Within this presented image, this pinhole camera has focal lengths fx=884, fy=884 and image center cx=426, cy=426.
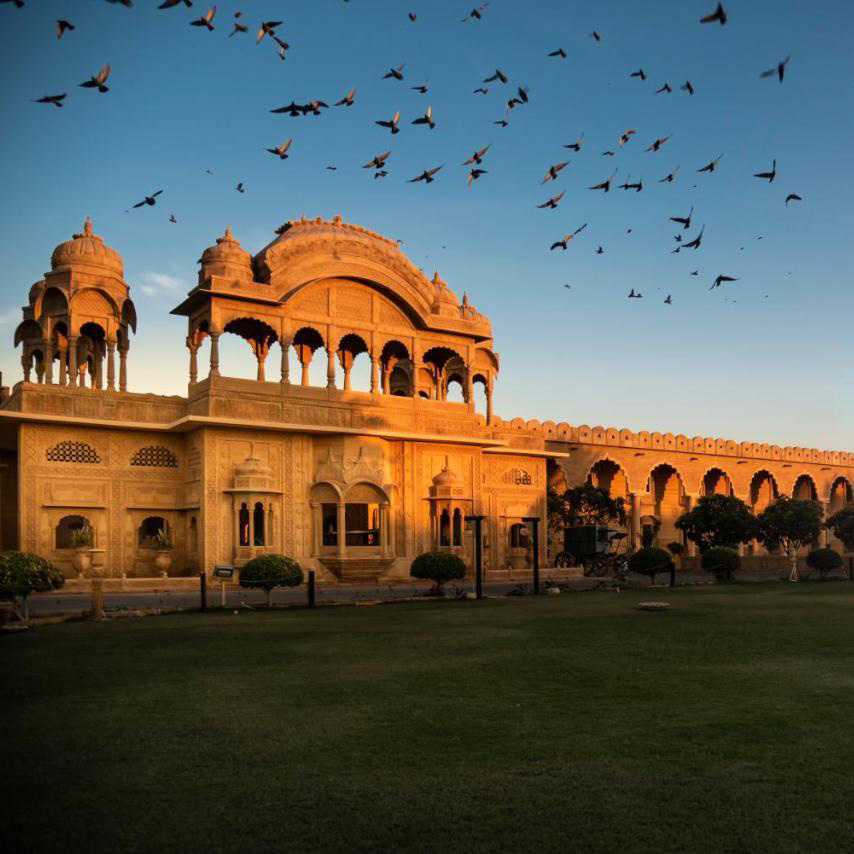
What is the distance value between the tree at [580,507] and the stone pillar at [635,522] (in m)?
2.99

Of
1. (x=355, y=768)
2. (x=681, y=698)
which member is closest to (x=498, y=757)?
(x=355, y=768)

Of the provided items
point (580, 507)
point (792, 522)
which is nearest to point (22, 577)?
point (580, 507)

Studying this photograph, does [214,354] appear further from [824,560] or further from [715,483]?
[715,483]

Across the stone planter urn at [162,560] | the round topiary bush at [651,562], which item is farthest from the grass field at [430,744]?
the round topiary bush at [651,562]

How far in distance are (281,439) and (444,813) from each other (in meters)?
22.2

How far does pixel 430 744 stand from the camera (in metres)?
6.32

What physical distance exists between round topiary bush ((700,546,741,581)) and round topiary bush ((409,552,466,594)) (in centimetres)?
1070

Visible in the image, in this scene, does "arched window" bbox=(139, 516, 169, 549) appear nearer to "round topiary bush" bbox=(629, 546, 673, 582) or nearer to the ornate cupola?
the ornate cupola

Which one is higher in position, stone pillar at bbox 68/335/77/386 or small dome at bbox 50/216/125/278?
small dome at bbox 50/216/125/278

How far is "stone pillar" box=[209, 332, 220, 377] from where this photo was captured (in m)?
25.4

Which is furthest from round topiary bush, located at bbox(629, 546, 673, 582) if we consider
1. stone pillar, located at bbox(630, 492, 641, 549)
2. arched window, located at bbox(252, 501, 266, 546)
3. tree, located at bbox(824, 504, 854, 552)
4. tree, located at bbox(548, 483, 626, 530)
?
tree, located at bbox(824, 504, 854, 552)

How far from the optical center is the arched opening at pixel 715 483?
44250 mm

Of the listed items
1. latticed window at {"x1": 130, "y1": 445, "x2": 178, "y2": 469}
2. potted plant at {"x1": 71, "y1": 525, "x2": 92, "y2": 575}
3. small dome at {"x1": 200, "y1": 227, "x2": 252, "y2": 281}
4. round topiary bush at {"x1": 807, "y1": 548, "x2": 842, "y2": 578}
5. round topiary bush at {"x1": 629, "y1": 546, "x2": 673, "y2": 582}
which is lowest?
round topiary bush at {"x1": 807, "y1": 548, "x2": 842, "y2": 578}

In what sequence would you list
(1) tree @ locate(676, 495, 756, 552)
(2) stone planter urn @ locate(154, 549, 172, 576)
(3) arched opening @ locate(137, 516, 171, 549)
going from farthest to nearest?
1. (1) tree @ locate(676, 495, 756, 552)
2. (3) arched opening @ locate(137, 516, 171, 549)
3. (2) stone planter urn @ locate(154, 549, 172, 576)
